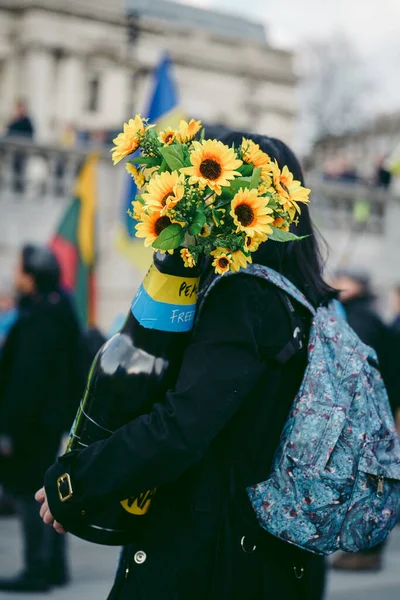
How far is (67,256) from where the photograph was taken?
9336 mm

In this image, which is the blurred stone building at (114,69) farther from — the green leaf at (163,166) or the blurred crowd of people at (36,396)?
the green leaf at (163,166)

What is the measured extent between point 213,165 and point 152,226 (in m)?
0.20

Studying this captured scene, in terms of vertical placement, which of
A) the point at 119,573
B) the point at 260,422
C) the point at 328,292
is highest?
the point at 328,292

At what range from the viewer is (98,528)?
234 cm

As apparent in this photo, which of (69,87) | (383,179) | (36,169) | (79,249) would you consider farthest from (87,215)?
(69,87)

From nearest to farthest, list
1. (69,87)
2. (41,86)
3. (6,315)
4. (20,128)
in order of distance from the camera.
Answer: (6,315) < (20,128) < (41,86) < (69,87)

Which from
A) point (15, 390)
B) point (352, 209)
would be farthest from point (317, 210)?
point (15, 390)

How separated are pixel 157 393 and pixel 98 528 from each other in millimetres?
362

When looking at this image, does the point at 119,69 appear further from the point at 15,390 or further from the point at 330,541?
the point at 330,541

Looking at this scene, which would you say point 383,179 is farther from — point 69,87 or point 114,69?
point 114,69

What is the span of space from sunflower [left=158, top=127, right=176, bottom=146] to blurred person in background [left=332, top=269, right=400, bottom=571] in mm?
3915

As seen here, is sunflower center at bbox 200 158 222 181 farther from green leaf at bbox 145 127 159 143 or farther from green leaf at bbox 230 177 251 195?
green leaf at bbox 145 127 159 143

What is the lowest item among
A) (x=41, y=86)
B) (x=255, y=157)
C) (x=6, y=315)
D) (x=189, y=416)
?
(x=41, y=86)

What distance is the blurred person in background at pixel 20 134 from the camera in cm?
1313
